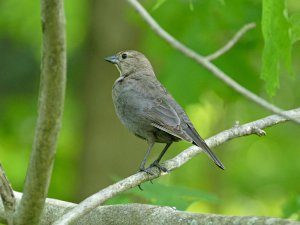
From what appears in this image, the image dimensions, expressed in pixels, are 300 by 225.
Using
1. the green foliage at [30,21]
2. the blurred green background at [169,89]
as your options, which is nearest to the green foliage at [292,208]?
the blurred green background at [169,89]

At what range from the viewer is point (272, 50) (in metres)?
3.61

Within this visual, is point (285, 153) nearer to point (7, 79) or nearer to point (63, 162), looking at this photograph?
point (63, 162)

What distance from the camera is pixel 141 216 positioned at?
4102mm

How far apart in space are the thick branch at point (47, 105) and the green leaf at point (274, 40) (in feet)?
3.93

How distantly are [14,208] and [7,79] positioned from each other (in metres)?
8.91

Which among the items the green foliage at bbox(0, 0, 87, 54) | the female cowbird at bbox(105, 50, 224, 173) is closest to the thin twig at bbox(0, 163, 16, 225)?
the female cowbird at bbox(105, 50, 224, 173)

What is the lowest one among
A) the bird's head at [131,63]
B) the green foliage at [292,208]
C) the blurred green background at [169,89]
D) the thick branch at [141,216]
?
the thick branch at [141,216]

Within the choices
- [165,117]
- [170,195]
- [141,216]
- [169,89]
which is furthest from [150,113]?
[141,216]

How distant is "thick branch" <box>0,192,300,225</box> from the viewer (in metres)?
3.50

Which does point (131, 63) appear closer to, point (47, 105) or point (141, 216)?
point (141, 216)

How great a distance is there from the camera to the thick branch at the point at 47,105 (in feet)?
8.51

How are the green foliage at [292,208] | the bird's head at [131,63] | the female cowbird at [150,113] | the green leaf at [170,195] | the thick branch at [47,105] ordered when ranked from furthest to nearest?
the bird's head at [131,63] → the female cowbird at [150,113] → the green foliage at [292,208] → the green leaf at [170,195] → the thick branch at [47,105]

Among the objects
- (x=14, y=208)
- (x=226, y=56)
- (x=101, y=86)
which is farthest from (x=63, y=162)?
(x=14, y=208)

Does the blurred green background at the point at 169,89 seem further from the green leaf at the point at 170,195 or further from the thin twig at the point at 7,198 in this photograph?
the thin twig at the point at 7,198
